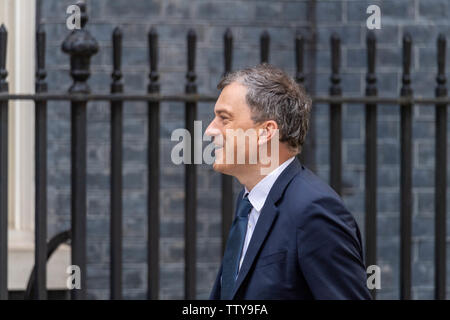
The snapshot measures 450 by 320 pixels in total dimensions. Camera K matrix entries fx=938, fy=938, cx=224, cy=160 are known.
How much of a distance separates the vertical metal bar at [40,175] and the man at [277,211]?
1.76 meters

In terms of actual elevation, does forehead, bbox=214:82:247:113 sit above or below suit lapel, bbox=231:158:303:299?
above

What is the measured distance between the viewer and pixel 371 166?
4.64 metres

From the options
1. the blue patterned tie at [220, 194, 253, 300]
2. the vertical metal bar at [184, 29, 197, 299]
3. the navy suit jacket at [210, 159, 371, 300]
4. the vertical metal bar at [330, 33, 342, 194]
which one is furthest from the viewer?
the vertical metal bar at [330, 33, 342, 194]

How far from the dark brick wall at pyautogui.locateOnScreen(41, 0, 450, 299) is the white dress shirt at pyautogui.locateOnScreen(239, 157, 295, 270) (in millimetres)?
3043

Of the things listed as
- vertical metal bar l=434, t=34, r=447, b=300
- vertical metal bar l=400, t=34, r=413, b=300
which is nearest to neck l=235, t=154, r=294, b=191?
vertical metal bar l=400, t=34, r=413, b=300

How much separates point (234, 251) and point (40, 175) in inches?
75.4

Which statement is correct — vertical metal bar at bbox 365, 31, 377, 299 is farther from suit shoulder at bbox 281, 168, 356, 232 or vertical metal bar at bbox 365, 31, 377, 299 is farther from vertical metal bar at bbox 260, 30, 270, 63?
suit shoulder at bbox 281, 168, 356, 232

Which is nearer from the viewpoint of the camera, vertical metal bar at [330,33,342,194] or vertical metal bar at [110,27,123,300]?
vertical metal bar at [110,27,123,300]

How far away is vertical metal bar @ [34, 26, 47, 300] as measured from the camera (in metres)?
4.32

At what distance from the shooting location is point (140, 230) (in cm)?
565

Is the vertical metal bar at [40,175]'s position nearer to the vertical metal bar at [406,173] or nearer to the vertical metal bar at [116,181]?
the vertical metal bar at [116,181]

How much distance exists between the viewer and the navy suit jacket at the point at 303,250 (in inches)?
93.4

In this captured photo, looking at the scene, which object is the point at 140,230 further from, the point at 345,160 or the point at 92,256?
the point at 345,160
